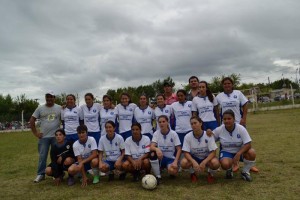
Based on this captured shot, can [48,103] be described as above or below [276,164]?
above

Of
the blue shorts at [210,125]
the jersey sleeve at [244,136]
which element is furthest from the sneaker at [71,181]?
the jersey sleeve at [244,136]

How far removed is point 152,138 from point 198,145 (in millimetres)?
950

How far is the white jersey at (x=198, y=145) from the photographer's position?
18.9 feet

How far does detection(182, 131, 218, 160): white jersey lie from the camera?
5.77 metres

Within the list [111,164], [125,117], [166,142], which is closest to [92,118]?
[125,117]

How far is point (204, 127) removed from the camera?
6410mm

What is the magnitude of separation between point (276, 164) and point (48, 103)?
514 cm

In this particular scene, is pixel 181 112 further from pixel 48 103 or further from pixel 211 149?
pixel 48 103

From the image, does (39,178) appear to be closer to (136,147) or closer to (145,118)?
(136,147)

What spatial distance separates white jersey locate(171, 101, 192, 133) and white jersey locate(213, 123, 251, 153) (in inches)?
34.5

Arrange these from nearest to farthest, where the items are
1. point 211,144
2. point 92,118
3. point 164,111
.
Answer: point 211,144, point 164,111, point 92,118

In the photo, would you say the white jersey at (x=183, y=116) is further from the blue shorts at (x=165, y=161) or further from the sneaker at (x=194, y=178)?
the sneaker at (x=194, y=178)

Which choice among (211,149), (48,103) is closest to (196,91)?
(211,149)

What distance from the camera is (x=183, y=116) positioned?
6605 mm
